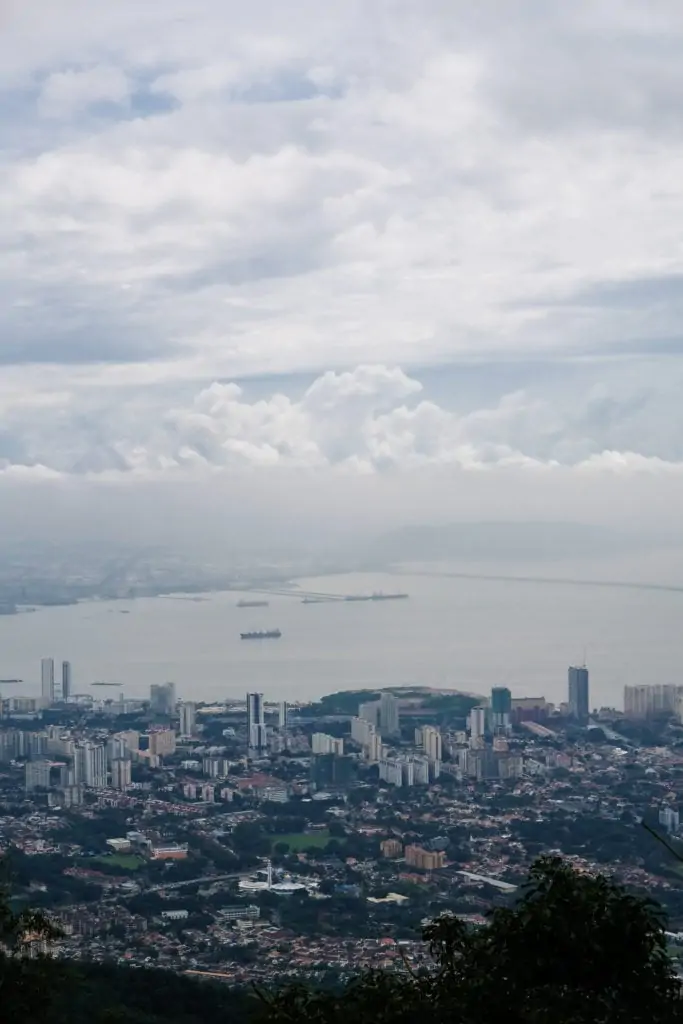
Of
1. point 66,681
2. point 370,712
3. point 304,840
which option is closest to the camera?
point 304,840

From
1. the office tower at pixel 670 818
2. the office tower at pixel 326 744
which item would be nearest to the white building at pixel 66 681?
the office tower at pixel 326 744

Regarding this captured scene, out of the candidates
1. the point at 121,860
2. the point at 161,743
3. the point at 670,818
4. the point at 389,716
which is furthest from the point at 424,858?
the point at 389,716

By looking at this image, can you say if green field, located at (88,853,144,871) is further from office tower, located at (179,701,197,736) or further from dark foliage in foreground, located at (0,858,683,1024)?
dark foliage in foreground, located at (0,858,683,1024)

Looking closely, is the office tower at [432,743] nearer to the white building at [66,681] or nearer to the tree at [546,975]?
the white building at [66,681]

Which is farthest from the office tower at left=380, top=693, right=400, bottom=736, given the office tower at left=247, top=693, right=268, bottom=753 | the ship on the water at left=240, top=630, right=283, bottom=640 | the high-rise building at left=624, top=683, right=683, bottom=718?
the ship on the water at left=240, top=630, right=283, bottom=640

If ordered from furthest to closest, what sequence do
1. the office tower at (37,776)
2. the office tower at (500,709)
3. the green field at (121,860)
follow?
the office tower at (500,709) → the office tower at (37,776) → the green field at (121,860)

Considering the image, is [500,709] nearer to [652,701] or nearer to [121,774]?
[652,701]

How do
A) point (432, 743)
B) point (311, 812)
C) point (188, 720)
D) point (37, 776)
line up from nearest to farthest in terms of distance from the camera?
point (311, 812), point (37, 776), point (432, 743), point (188, 720)
